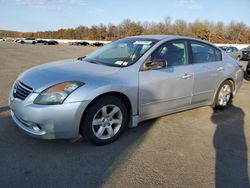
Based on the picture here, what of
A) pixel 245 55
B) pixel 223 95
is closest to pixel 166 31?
pixel 245 55

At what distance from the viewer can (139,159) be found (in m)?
3.55

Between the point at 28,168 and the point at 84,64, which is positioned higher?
the point at 84,64

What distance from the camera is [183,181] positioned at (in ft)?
10.1

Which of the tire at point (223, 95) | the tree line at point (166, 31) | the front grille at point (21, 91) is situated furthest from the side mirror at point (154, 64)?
the tree line at point (166, 31)

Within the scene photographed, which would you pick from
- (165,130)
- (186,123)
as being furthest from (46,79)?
(186,123)

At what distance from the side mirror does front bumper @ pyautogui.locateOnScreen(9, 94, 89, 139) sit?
1184 mm

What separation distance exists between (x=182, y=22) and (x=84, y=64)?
85.6 m

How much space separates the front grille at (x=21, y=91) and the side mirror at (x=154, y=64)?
1.70 m

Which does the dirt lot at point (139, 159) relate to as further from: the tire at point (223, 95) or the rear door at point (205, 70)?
the tire at point (223, 95)

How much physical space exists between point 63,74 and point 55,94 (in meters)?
0.44

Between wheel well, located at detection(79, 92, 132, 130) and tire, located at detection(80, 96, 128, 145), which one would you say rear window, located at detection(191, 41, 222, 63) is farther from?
tire, located at detection(80, 96, 128, 145)

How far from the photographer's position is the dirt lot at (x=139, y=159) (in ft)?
9.93

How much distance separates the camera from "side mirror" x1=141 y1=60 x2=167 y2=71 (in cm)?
424

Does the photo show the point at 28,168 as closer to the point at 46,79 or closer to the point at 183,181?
the point at 46,79
